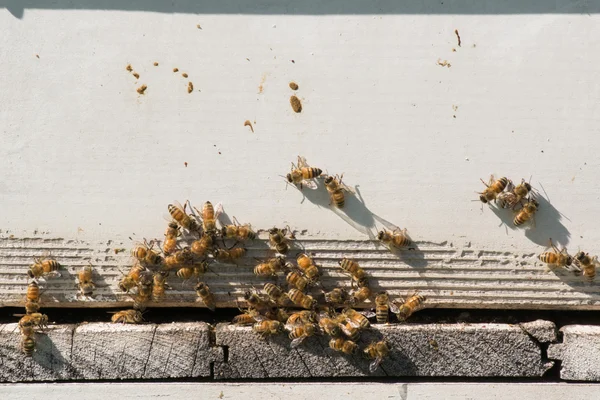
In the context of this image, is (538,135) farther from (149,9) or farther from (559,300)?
(149,9)

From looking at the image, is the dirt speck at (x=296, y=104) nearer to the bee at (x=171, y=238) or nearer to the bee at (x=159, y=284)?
the bee at (x=171, y=238)

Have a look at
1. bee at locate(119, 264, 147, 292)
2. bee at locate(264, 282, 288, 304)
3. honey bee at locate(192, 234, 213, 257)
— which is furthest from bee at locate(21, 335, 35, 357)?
bee at locate(264, 282, 288, 304)

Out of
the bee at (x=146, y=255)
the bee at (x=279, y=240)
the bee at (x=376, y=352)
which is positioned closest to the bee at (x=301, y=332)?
the bee at (x=376, y=352)

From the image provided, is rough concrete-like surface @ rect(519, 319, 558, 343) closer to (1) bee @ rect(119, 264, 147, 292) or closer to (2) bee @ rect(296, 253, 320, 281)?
(2) bee @ rect(296, 253, 320, 281)

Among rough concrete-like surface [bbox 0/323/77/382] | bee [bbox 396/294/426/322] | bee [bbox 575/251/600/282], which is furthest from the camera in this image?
rough concrete-like surface [bbox 0/323/77/382]

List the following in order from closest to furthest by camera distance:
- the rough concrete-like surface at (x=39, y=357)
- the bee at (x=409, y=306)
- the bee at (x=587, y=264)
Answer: the bee at (x=587, y=264) → the bee at (x=409, y=306) → the rough concrete-like surface at (x=39, y=357)

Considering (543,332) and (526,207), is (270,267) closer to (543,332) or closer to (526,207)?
(526,207)
